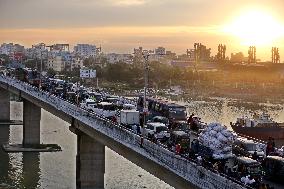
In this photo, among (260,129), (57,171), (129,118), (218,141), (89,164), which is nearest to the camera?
(218,141)

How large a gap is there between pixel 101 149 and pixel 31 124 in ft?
66.5

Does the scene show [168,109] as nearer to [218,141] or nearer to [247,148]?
[247,148]

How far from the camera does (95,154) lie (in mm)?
37500

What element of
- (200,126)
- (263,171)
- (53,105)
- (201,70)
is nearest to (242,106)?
(201,70)

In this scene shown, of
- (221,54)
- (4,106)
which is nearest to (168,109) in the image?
(4,106)

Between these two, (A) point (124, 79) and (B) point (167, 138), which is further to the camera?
(A) point (124, 79)

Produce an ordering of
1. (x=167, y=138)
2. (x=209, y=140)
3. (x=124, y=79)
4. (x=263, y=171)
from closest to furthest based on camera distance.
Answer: (x=263, y=171) < (x=209, y=140) < (x=167, y=138) < (x=124, y=79)

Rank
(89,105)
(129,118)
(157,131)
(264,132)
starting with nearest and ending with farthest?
(157,131) < (129,118) < (89,105) < (264,132)

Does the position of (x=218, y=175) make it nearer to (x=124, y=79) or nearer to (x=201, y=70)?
(x=124, y=79)

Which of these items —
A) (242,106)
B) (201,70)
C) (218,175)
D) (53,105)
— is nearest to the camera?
(218,175)

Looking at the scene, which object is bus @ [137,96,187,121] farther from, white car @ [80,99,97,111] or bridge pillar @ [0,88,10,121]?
bridge pillar @ [0,88,10,121]

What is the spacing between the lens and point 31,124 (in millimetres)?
56156

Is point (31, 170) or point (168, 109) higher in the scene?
point (168, 109)

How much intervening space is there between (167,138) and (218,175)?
865 centimetres
